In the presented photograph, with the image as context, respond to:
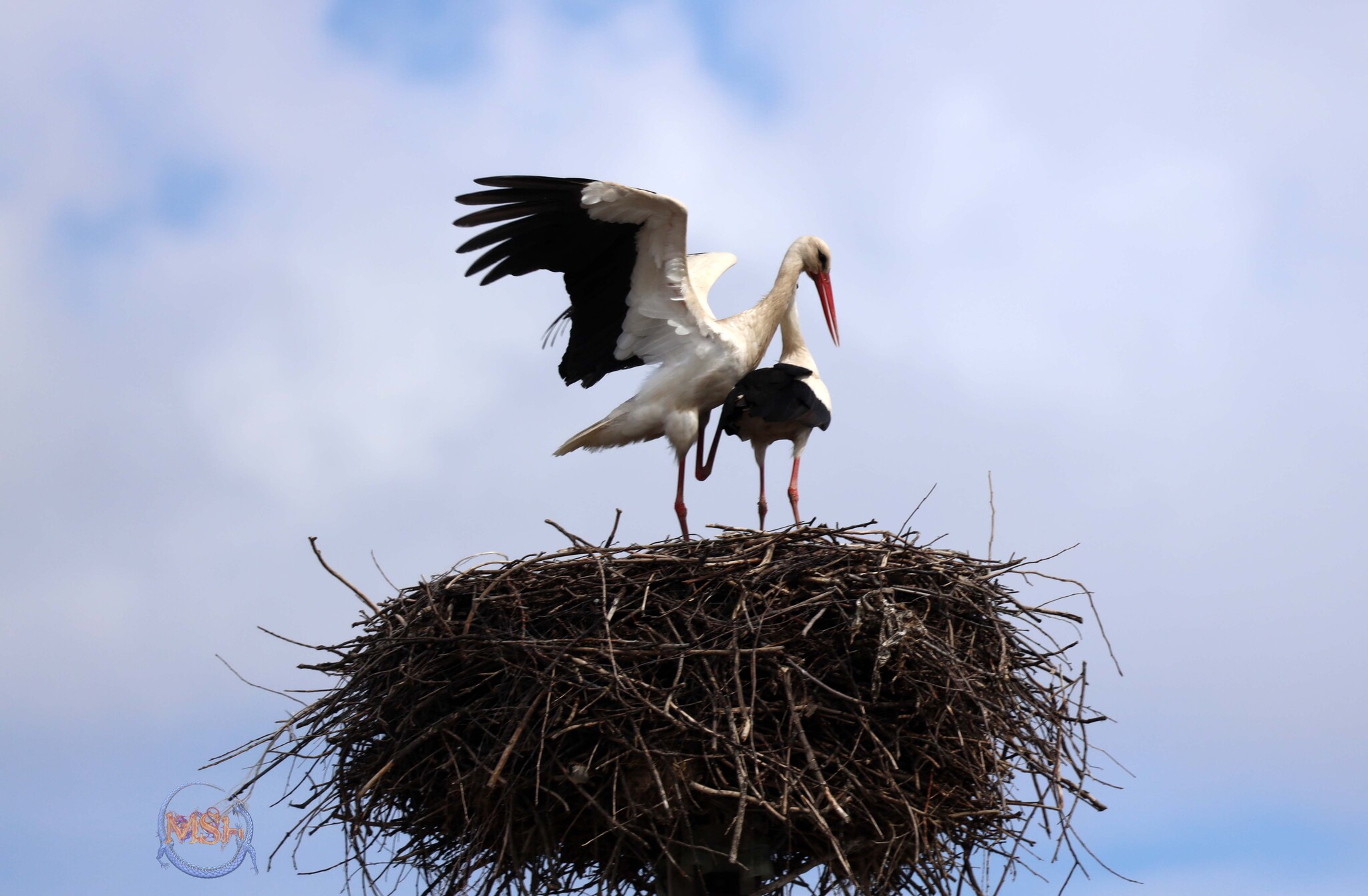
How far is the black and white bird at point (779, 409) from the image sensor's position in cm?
710

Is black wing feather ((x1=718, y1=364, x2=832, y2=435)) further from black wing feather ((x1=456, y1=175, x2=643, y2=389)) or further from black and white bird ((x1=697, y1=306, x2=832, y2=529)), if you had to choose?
black wing feather ((x1=456, y1=175, x2=643, y2=389))

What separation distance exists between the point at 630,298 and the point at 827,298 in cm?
119

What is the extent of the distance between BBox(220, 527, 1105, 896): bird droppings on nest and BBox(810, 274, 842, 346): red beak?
95.7 inches

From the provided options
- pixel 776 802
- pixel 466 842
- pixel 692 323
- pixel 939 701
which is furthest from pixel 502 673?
→ pixel 692 323

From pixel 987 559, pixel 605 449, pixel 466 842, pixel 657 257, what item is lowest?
pixel 466 842

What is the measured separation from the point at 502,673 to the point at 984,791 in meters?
1.83

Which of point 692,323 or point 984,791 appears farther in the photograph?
point 692,323

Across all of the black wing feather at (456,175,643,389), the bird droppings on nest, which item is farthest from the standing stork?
the bird droppings on nest

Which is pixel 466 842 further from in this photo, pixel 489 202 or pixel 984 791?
pixel 489 202

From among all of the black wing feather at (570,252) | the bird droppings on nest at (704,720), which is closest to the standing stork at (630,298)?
the black wing feather at (570,252)

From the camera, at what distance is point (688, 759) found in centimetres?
512

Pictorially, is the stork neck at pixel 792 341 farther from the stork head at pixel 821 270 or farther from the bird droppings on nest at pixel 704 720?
the bird droppings on nest at pixel 704 720

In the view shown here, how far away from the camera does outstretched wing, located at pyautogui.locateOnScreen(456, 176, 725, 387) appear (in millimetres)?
6758

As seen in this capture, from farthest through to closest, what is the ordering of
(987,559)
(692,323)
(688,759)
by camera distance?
(692,323) < (987,559) < (688,759)
